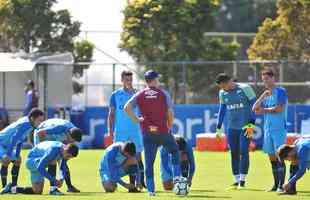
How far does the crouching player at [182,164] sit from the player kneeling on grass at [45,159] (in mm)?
1717

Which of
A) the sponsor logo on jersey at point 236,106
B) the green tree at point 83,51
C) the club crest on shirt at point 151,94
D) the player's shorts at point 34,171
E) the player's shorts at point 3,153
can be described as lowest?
the player's shorts at point 34,171

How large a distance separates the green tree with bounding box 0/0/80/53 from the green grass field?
8.11 m

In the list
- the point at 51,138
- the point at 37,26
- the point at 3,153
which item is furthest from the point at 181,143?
the point at 37,26

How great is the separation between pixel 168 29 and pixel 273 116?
59.4 feet

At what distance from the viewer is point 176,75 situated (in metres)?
34.1

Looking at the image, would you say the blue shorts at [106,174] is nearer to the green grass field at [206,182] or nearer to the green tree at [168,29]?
the green grass field at [206,182]

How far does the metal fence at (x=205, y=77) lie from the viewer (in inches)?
1281

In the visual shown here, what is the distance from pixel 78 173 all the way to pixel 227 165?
397cm

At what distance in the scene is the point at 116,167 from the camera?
17.3 meters

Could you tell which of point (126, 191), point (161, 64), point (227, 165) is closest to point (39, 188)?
point (126, 191)

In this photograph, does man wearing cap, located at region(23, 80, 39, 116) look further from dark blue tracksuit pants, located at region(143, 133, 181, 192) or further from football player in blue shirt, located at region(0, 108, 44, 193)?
dark blue tracksuit pants, located at region(143, 133, 181, 192)

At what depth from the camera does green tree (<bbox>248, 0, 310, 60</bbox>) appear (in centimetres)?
3384

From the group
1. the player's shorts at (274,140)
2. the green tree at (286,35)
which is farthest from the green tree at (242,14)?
the player's shorts at (274,140)

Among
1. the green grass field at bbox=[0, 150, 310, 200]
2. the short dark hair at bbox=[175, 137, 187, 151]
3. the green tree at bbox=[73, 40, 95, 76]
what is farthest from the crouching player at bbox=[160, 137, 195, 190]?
the green tree at bbox=[73, 40, 95, 76]
